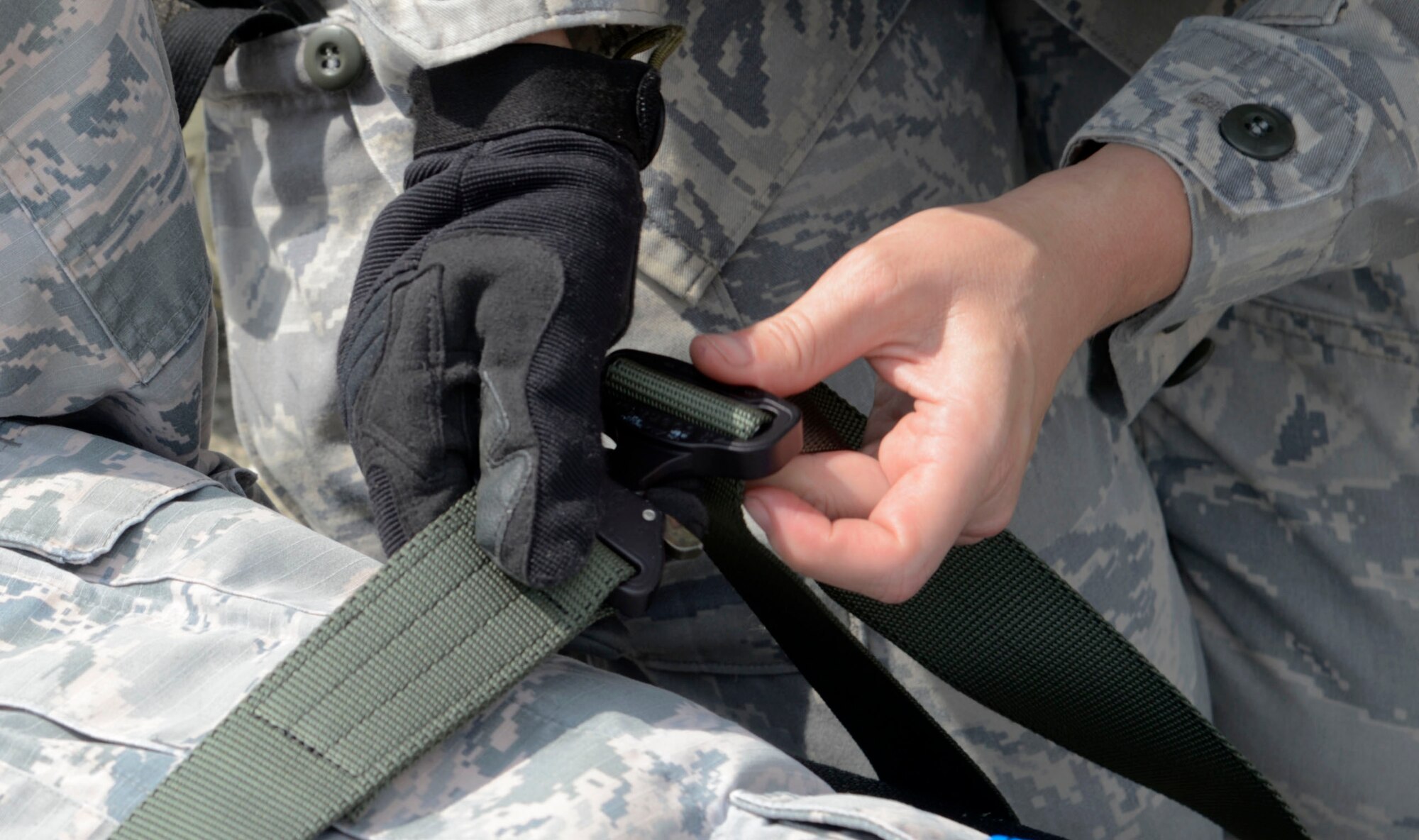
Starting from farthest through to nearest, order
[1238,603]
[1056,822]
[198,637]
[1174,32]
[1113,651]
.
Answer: [1238,603]
[1056,822]
[1174,32]
[1113,651]
[198,637]

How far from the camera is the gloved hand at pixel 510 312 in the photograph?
61 cm

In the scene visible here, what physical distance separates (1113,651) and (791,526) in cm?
27

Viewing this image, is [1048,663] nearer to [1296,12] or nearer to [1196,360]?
[1196,360]

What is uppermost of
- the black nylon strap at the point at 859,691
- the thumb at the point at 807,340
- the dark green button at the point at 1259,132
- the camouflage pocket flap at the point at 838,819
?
the dark green button at the point at 1259,132

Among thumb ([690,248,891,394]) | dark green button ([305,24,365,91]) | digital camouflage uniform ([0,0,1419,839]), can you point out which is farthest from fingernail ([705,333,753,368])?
dark green button ([305,24,365,91])

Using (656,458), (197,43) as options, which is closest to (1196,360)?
(656,458)

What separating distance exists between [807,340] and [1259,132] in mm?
405

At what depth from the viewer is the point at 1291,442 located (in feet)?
3.60

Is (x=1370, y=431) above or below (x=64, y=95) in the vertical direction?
below

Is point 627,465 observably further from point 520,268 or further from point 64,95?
A: point 64,95

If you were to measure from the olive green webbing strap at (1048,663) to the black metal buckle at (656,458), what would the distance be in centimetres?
10

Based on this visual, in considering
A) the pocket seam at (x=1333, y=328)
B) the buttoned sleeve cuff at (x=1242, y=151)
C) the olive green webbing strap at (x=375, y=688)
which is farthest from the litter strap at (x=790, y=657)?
the pocket seam at (x=1333, y=328)

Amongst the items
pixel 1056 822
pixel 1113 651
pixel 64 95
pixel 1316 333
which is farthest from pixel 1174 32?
pixel 64 95

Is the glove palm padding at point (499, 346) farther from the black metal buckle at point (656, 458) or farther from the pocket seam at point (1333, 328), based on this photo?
the pocket seam at point (1333, 328)
